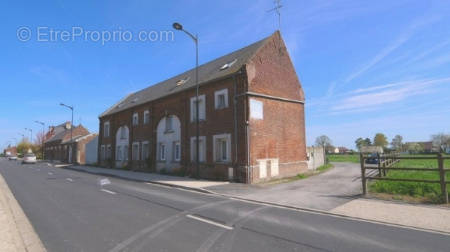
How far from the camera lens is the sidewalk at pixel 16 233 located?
4777mm

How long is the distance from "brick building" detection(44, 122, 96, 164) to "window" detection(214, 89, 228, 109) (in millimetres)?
30375

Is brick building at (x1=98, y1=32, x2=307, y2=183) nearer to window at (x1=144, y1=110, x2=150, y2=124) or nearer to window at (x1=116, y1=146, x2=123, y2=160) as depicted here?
window at (x1=144, y1=110, x2=150, y2=124)

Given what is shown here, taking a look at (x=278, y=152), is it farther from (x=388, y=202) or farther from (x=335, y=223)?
(x=335, y=223)

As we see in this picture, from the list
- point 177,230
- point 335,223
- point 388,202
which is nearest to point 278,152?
point 388,202

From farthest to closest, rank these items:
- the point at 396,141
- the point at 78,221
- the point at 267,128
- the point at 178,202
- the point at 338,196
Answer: the point at 396,141, the point at 267,128, the point at 338,196, the point at 178,202, the point at 78,221

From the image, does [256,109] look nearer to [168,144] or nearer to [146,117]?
[168,144]

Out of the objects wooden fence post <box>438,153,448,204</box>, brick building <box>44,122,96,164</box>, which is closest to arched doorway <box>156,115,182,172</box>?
wooden fence post <box>438,153,448,204</box>

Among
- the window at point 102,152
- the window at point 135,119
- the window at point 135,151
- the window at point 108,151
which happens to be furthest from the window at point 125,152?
the window at point 102,152

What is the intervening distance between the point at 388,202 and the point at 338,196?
5.96 ft

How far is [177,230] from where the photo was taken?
5.97m

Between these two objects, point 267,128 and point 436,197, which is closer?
point 436,197

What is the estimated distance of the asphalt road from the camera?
5.05m

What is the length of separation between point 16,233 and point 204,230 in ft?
13.0

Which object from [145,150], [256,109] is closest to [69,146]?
[145,150]
